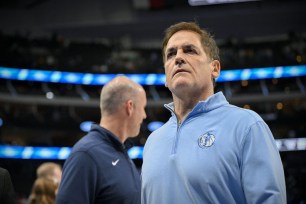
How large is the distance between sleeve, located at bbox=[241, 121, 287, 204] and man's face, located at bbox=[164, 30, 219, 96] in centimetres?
44

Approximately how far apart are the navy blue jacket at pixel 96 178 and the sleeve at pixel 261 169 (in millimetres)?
936

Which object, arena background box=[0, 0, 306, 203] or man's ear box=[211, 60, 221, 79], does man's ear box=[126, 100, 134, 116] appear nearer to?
man's ear box=[211, 60, 221, 79]

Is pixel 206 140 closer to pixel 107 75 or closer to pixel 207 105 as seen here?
pixel 207 105

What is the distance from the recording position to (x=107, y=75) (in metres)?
16.8

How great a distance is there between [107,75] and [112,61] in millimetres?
1062

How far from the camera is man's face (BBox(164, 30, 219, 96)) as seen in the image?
2.21 m

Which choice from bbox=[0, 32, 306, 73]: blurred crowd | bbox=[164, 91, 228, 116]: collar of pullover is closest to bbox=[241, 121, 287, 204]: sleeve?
bbox=[164, 91, 228, 116]: collar of pullover

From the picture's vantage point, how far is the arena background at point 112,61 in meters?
15.9

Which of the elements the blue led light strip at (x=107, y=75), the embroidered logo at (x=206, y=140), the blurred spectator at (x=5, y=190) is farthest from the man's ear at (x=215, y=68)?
the blue led light strip at (x=107, y=75)

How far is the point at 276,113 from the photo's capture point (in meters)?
16.1

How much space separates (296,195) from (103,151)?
6031 millimetres

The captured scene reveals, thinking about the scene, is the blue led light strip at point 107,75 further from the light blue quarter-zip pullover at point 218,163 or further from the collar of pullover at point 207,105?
the light blue quarter-zip pullover at point 218,163

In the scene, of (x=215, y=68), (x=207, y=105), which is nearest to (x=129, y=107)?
(x=215, y=68)

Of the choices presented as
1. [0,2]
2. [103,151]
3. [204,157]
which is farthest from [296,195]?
[0,2]
